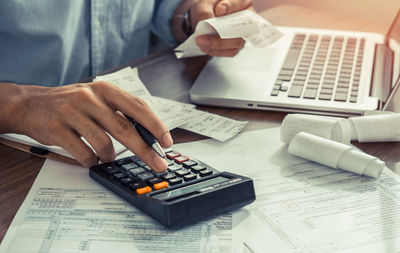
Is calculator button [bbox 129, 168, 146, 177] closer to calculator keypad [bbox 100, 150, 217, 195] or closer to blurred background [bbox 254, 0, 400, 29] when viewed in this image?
calculator keypad [bbox 100, 150, 217, 195]

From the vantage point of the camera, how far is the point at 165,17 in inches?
45.9

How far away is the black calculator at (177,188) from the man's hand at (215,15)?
348 mm

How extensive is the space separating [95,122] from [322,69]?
458mm

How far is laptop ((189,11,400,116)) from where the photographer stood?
759mm

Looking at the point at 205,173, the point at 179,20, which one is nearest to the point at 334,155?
the point at 205,173

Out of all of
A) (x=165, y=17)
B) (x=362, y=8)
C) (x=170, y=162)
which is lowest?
(x=362, y=8)

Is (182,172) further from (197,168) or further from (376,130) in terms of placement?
(376,130)

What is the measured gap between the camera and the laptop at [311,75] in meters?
0.76

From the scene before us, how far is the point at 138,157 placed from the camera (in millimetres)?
572

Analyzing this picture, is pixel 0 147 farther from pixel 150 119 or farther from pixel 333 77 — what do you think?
pixel 333 77

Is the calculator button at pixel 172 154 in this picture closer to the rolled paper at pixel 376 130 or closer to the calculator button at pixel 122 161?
the calculator button at pixel 122 161

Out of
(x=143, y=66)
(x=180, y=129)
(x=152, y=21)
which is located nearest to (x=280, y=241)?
(x=180, y=129)

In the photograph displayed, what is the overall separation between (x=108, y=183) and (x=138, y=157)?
0.16 feet

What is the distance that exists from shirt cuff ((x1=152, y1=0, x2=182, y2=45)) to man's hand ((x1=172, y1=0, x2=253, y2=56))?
4cm
